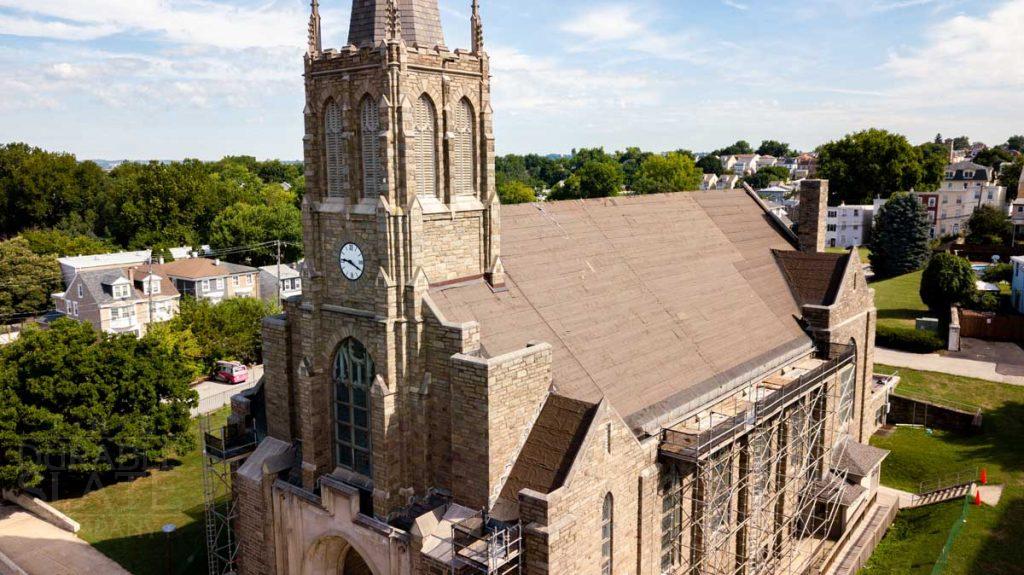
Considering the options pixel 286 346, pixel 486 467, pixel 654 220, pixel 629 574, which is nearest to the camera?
pixel 486 467

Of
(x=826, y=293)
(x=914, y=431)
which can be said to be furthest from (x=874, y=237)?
(x=826, y=293)

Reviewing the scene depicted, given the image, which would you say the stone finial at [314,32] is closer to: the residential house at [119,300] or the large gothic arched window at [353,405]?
the large gothic arched window at [353,405]

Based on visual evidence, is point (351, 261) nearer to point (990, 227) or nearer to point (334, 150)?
point (334, 150)

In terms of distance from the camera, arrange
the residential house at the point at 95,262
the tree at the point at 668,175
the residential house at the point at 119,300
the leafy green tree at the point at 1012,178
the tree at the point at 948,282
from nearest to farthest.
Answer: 1. the residential house at the point at 119,300
2. the tree at the point at 948,282
3. the residential house at the point at 95,262
4. the tree at the point at 668,175
5. the leafy green tree at the point at 1012,178

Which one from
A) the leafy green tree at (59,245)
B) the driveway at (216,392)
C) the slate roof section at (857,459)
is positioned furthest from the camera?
the leafy green tree at (59,245)

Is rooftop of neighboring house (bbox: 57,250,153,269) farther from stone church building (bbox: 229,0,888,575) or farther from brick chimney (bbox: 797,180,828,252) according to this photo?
brick chimney (bbox: 797,180,828,252)

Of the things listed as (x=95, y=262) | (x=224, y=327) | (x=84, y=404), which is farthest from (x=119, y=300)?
(x=84, y=404)

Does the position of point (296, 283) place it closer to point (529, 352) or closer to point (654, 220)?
point (654, 220)

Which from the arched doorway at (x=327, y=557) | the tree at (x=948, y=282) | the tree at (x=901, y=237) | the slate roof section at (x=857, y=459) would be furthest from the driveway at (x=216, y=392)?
the tree at (x=901, y=237)
